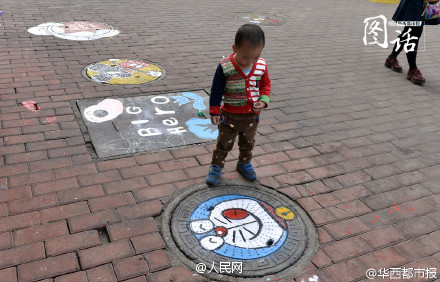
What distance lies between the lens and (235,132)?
3.09 m

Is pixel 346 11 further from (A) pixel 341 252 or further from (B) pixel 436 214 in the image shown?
(A) pixel 341 252

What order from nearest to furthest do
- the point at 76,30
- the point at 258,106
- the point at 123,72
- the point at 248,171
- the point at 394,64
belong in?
the point at 258,106, the point at 248,171, the point at 123,72, the point at 394,64, the point at 76,30

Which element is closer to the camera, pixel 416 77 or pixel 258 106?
pixel 258 106

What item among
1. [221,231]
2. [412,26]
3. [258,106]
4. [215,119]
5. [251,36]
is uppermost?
[251,36]

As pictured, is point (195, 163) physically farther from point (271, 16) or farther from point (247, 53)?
point (271, 16)

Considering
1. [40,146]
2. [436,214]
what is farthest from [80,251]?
[436,214]

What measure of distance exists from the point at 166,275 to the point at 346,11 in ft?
31.0

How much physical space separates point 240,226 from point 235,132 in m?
0.76

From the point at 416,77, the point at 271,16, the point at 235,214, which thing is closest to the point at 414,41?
the point at 416,77

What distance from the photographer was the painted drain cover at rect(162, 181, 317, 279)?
2480mm

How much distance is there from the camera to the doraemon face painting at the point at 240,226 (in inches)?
102

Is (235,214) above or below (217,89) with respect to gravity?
below

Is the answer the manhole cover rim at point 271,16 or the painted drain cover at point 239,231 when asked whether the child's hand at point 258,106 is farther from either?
the manhole cover rim at point 271,16

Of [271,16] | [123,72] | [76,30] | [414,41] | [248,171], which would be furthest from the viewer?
[271,16]
